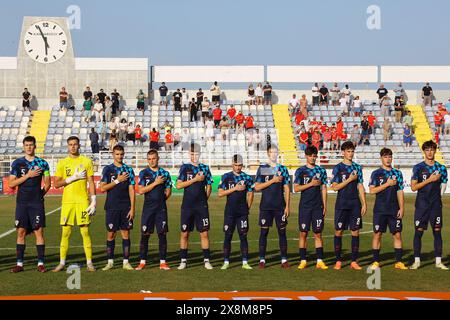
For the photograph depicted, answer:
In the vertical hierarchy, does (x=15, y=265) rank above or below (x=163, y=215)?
below

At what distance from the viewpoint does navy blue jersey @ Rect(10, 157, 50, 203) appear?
1370 cm

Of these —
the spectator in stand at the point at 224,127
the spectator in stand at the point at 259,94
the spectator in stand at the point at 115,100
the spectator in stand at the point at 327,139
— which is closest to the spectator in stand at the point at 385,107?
the spectator in stand at the point at 327,139

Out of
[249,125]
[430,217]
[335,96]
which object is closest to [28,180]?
[430,217]

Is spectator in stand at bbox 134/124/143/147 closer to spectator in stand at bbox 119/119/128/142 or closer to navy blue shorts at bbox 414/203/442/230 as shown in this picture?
spectator in stand at bbox 119/119/128/142

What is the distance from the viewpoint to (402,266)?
13.9 meters

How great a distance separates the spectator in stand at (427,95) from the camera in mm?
53469

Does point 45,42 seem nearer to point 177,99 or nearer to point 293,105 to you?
point 177,99

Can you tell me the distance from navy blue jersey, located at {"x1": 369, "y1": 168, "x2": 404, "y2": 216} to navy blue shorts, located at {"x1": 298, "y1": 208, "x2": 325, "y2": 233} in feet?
3.26

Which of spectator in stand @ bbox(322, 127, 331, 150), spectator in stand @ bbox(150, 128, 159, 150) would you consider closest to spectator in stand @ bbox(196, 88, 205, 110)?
spectator in stand @ bbox(150, 128, 159, 150)

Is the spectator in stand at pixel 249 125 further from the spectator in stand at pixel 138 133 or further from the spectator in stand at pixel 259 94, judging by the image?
the spectator in stand at pixel 259 94

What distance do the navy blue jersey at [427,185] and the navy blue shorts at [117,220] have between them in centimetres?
494
